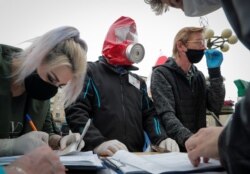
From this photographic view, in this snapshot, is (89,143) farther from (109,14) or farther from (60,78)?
(109,14)

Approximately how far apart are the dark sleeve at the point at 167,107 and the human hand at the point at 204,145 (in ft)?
2.42

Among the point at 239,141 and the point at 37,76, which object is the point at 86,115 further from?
the point at 239,141

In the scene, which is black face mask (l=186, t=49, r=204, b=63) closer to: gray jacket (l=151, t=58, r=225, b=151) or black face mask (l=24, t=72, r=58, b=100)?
gray jacket (l=151, t=58, r=225, b=151)

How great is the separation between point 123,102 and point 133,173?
90cm

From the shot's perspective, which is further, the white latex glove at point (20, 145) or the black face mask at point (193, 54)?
the black face mask at point (193, 54)

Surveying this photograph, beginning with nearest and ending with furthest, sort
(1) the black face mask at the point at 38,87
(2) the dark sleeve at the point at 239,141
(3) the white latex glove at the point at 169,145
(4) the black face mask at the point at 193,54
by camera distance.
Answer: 1. (2) the dark sleeve at the point at 239,141
2. (1) the black face mask at the point at 38,87
3. (3) the white latex glove at the point at 169,145
4. (4) the black face mask at the point at 193,54

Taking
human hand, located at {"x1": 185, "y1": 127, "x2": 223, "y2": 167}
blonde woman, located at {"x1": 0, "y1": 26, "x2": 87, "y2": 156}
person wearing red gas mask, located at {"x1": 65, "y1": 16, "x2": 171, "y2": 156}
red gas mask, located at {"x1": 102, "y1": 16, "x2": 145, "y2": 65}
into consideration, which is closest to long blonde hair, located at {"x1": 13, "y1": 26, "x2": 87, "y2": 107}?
blonde woman, located at {"x1": 0, "y1": 26, "x2": 87, "y2": 156}

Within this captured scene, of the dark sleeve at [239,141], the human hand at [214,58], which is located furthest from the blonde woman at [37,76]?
the human hand at [214,58]

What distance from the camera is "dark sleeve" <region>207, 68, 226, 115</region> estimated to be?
6.05 ft

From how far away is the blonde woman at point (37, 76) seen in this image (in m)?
1.12

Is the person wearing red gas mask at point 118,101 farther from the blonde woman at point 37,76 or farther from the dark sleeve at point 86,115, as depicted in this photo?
the blonde woman at point 37,76

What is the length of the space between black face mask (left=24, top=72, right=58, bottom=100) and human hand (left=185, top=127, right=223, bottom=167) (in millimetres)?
674

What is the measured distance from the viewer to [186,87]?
173cm

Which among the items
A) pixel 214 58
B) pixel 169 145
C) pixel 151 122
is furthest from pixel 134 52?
pixel 214 58
